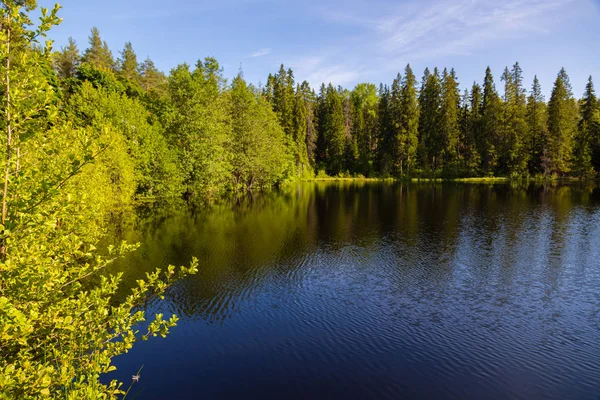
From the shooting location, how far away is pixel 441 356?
1555cm

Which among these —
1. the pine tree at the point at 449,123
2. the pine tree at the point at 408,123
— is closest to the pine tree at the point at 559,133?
the pine tree at the point at 449,123

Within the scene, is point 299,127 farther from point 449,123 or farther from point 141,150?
point 141,150

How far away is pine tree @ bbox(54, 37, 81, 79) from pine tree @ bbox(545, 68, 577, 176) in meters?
129

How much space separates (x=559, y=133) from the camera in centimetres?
9669

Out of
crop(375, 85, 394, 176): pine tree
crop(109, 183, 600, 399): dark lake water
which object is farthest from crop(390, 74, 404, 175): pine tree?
crop(109, 183, 600, 399): dark lake water

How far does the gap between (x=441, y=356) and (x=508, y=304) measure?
7.57m

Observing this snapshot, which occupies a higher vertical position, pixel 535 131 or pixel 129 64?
pixel 129 64

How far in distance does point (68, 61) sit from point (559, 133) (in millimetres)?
132683

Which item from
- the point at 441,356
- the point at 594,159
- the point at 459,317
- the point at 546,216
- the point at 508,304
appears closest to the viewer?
the point at 441,356

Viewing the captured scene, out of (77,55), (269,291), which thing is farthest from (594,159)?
(77,55)

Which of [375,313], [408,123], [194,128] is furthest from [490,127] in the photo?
[375,313]

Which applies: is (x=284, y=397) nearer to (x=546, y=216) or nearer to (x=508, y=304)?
(x=508, y=304)

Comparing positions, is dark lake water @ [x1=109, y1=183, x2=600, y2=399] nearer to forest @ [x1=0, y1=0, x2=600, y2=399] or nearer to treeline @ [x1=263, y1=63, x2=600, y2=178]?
forest @ [x1=0, y1=0, x2=600, y2=399]

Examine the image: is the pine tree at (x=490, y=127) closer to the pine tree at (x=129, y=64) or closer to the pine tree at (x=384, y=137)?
the pine tree at (x=384, y=137)
